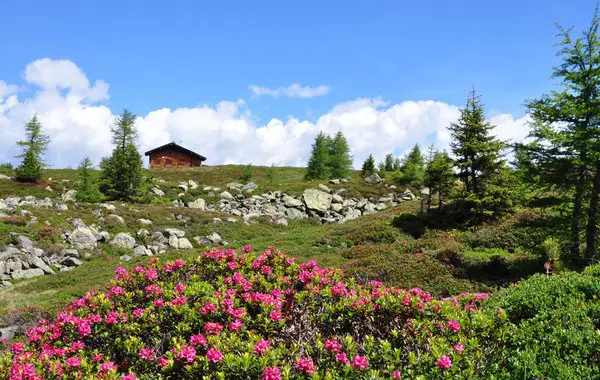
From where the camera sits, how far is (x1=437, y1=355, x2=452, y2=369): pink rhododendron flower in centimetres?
415

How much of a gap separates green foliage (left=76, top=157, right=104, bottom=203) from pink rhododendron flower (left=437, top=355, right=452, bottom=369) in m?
37.2

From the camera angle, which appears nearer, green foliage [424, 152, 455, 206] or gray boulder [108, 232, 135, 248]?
gray boulder [108, 232, 135, 248]

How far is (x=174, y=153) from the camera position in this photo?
73.5 m

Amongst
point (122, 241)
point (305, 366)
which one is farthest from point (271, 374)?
point (122, 241)

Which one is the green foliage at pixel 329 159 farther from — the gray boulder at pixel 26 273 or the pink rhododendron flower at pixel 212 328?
the pink rhododendron flower at pixel 212 328

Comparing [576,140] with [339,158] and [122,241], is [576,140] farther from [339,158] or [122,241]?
[339,158]

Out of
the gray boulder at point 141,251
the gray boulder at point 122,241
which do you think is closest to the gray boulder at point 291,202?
the gray boulder at point 122,241

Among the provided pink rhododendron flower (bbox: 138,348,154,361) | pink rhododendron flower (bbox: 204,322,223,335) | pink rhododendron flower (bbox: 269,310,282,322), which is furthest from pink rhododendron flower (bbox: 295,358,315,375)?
pink rhododendron flower (bbox: 138,348,154,361)

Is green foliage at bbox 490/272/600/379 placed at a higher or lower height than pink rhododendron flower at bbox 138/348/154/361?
higher

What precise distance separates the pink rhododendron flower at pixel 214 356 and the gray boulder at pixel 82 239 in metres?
22.4

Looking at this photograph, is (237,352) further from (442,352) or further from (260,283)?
(442,352)

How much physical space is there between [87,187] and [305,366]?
123ft

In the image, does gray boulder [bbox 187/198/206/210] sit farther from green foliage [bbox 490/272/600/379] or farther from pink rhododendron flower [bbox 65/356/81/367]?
pink rhododendron flower [bbox 65/356/81/367]

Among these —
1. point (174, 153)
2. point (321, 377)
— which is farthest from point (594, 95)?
point (174, 153)
